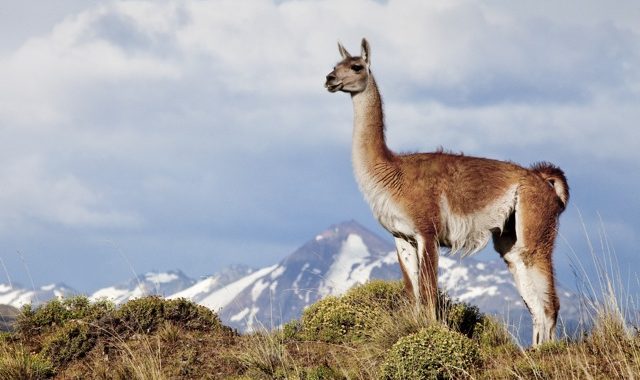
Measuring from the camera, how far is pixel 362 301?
53.2ft

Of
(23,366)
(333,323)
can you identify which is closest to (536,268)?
(333,323)

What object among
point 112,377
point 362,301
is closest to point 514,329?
point 362,301

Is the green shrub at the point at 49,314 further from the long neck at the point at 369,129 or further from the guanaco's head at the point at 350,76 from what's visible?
the guanaco's head at the point at 350,76

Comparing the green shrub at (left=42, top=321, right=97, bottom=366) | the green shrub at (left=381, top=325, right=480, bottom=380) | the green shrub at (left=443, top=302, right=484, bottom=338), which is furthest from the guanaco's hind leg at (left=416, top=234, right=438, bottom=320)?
the green shrub at (left=42, top=321, right=97, bottom=366)

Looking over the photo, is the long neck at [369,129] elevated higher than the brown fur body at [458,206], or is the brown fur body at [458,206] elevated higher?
the long neck at [369,129]

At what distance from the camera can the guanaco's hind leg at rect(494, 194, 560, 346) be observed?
12.9 meters

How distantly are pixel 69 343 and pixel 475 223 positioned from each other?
265 inches

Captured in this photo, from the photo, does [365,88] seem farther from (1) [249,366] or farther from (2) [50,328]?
(2) [50,328]

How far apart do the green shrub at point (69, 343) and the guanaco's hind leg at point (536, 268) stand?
22.6ft

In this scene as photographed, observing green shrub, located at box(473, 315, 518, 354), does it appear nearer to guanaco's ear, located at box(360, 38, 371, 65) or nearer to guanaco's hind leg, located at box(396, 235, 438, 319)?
guanaco's hind leg, located at box(396, 235, 438, 319)

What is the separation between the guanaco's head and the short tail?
2986 millimetres

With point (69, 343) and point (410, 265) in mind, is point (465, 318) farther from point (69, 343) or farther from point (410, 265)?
point (69, 343)

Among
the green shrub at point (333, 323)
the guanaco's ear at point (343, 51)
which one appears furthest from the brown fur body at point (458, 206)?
the green shrub at point (333, 323)

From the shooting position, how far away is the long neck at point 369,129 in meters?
13.8
